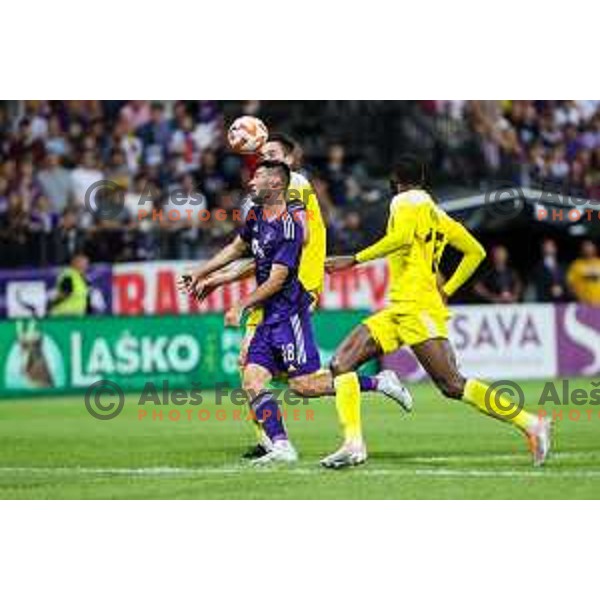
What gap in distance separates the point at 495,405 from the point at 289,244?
4.76 feet

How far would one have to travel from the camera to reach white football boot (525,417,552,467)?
8.66 m

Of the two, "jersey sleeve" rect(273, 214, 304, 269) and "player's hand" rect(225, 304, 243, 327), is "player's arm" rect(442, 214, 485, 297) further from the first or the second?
"player's hand" rect(225, 304, 243, 327)

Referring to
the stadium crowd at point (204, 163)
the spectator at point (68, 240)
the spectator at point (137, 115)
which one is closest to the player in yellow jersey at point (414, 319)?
the stadium crowd at point (204, 163)

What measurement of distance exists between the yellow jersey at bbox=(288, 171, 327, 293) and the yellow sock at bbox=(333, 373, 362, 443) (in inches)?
24.9

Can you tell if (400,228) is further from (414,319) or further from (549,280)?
(549,280)

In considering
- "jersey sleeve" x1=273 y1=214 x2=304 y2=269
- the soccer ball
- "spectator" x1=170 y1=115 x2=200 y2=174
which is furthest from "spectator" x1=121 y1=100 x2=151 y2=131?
"jersey sleeve" x1=273 y1=214 x2=304 y2=269

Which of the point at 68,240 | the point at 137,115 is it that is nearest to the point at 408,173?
the point at 68,240

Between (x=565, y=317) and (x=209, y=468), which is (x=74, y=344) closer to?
(x=565, y=317)

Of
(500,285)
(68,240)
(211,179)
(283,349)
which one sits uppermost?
(211,179)

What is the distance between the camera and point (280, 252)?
8844 mm

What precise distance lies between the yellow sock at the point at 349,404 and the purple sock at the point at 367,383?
0.28 m

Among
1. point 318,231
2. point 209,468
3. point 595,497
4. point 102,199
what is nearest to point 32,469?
point 209,468

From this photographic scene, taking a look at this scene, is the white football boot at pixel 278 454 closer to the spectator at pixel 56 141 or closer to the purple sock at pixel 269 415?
the purple sock at pixel 269 415

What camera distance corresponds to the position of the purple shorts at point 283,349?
891 centimetres
